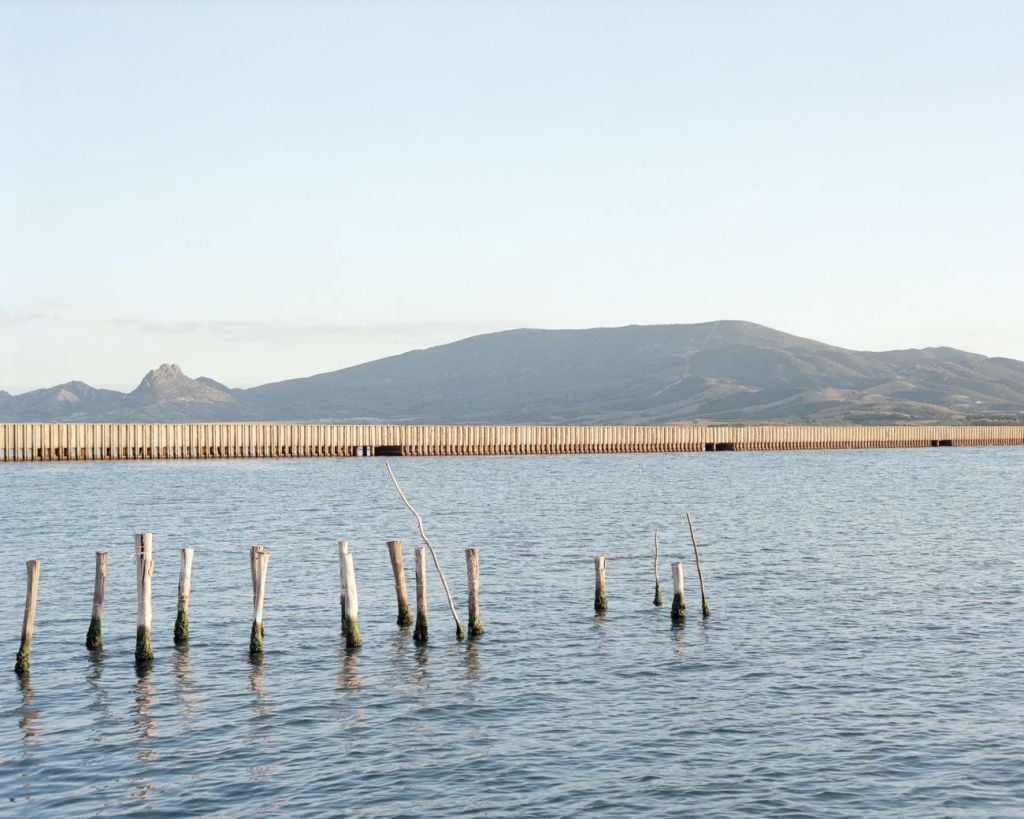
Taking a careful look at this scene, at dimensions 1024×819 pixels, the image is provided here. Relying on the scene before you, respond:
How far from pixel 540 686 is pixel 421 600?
443 centimetres

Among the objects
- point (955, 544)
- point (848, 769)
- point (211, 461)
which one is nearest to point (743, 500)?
point (955, 544)

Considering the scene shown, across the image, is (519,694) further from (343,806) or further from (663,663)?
(343,806)

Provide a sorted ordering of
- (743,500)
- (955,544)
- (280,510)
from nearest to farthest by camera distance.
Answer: (955,544), (280,510), (743,500)

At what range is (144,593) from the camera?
78.8ft

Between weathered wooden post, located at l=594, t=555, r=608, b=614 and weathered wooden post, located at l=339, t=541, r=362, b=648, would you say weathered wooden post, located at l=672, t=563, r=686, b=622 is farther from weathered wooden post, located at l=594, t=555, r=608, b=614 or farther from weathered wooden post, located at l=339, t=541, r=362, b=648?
weathered wooden post, located at l=339, t=541, r=362, b=648

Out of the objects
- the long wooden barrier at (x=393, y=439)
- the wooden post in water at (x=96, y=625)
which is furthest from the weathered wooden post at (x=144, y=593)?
the long wooden barrier at (x=393, y=439)

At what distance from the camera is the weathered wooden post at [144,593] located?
24.0 meters

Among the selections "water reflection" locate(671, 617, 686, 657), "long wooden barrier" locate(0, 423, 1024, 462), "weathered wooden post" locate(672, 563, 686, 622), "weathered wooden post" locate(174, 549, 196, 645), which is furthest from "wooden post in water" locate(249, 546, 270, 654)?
"long wooden barrier" locate(0, 423, 1024, 462)

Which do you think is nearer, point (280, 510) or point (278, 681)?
point (278, 681)

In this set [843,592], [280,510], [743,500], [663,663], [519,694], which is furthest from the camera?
[743,500]

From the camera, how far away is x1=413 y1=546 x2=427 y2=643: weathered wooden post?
85.3 ft

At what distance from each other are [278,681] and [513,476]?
71803mm

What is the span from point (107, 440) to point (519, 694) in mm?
84992

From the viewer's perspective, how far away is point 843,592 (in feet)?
111
